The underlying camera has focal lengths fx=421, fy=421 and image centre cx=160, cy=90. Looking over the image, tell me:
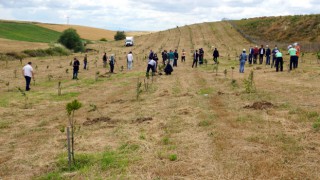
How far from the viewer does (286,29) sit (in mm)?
65188

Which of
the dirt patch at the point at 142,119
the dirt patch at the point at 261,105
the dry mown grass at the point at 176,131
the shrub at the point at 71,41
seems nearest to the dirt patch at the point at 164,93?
the dry mown grass at the point at 176,131

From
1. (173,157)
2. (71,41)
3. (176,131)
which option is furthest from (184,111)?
(71,41)


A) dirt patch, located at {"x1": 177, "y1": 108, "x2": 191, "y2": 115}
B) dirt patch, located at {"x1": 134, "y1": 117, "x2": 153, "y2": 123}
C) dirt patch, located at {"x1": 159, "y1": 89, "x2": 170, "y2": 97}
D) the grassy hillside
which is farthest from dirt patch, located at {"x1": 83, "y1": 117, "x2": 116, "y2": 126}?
the grassy hillside

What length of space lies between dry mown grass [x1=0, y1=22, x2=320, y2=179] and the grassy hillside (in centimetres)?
3837

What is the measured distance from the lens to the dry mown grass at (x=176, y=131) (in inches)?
352

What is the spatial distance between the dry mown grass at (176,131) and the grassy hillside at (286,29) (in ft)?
126

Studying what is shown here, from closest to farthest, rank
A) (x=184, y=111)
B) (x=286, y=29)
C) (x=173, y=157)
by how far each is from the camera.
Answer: (x=173, y=157), (x=184, y=111), (x=286, y=29)

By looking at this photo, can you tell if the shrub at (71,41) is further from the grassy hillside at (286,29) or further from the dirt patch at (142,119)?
the dirt patch at (142,119)

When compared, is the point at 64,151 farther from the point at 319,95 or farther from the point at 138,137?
the point at 319,95

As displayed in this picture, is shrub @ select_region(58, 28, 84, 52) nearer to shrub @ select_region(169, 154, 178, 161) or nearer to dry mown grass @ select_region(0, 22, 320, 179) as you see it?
dry mown grass @ select_region(0, 22, 320, 179)

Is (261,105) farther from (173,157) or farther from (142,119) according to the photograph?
(173,157)

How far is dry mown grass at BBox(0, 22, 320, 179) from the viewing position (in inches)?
352

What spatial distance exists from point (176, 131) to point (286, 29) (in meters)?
57.4

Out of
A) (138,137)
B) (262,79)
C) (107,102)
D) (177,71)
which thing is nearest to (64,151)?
(138,137)
